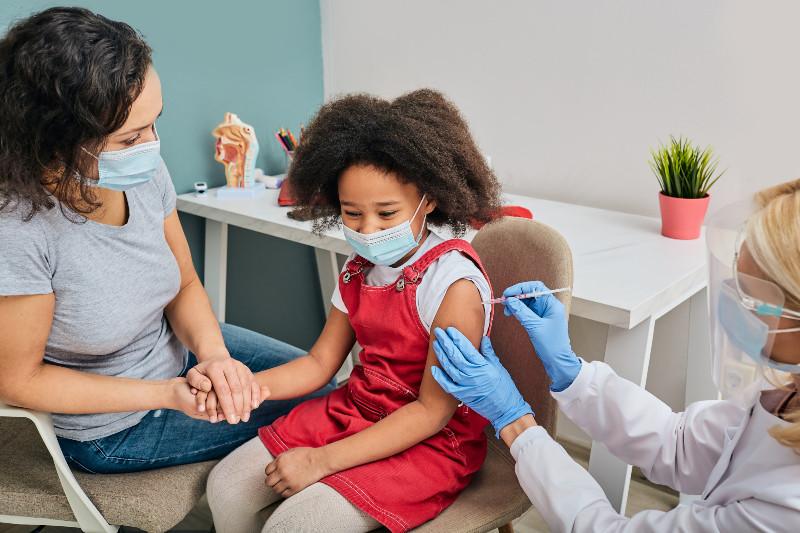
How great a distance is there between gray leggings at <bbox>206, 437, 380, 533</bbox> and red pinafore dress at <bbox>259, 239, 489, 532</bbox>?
0.08 feet

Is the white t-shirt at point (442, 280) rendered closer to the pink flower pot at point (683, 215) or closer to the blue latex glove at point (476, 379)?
the blue latex glove at point (476, 379)

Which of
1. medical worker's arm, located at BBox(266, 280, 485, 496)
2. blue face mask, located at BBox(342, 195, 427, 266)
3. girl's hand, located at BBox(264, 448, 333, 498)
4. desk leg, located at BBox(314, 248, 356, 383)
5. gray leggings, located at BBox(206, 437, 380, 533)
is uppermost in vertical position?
blue face mask, located at BBox(342, 195, 427, 266)

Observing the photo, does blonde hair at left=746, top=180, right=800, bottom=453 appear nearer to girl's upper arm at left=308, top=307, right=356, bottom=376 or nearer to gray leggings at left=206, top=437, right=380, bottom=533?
gray leggings at left=206, top=437, right=380, bottom=533

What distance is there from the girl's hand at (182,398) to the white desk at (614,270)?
0.60 metres

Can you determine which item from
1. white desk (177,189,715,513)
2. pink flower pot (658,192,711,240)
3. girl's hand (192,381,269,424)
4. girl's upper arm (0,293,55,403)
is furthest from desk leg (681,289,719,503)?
girl's upper arm (0,293,55,403)

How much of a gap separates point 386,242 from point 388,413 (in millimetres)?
325

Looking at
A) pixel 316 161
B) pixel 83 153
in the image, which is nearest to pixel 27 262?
pixel 83 153

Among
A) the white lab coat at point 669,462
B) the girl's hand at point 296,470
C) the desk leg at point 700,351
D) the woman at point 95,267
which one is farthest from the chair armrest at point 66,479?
the desk leg at point 700,351

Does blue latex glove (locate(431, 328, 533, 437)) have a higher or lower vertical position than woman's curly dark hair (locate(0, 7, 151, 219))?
lower

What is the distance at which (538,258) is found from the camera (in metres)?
1.30

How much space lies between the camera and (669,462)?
119cm

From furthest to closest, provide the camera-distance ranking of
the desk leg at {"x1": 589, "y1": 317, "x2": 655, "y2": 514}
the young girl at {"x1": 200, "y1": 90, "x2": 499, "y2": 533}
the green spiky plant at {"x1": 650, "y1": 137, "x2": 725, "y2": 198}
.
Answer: the green spiky plant at {"x1": 650, "y1": 137, "x2": 725, "y2": 198} < the desk leg at {"x1": 589, "y1": 317, "x2": 655, "y2": 514} < the young girl at {"x1": 200, "y1": 90, "x2": 499, "y2": 533}

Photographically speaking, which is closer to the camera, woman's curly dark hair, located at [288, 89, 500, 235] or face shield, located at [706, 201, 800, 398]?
face shield, located at [706, 201, 800, 398]

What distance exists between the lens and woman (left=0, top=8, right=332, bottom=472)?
1.10 metres
